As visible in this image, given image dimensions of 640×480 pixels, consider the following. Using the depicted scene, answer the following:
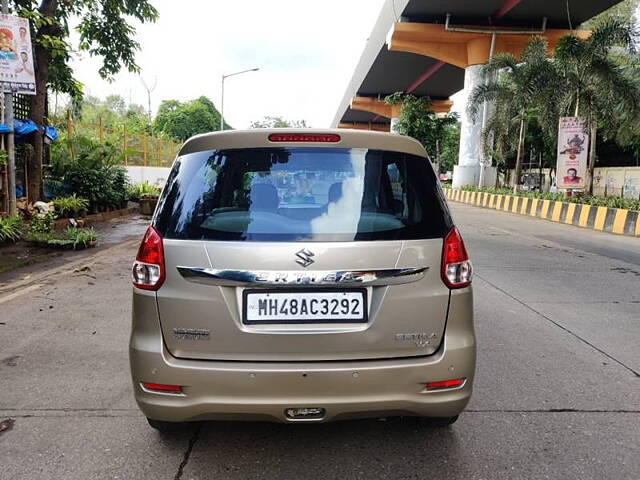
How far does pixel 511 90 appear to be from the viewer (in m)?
23.8

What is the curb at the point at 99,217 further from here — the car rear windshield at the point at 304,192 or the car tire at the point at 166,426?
the car rear windshield at the point at 304,192

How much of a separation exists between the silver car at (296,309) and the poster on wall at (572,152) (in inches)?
655

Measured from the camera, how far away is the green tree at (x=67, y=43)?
11227 mm

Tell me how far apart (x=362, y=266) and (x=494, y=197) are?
71.0ft

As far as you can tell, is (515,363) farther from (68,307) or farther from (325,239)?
(68,307)

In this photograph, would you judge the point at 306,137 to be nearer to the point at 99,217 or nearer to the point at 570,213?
the point at 99,217

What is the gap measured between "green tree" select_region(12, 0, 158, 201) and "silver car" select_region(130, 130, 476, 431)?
9.69 metres

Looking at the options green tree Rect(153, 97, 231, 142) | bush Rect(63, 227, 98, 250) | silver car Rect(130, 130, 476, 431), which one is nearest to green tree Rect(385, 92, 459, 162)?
green tree Rect(153, 97, 231, 142)

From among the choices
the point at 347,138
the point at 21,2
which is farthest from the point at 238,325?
the point at 21,2

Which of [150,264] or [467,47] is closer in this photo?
[150,264]

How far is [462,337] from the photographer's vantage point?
2.55m

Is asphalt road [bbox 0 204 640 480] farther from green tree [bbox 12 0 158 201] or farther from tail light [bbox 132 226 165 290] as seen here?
green tree [bbox 12 0 158 201]

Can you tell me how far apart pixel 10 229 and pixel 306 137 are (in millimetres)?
8255

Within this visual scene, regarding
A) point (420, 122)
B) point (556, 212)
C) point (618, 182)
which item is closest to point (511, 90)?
point (556, 212)
